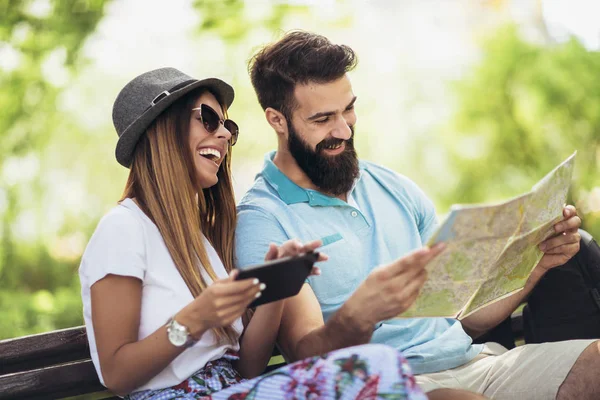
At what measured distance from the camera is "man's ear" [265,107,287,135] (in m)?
3.42

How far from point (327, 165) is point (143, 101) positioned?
761 millimetres

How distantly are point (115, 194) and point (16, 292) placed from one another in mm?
864

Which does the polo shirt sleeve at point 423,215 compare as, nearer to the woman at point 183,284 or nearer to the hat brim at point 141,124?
the woman at point 183,284

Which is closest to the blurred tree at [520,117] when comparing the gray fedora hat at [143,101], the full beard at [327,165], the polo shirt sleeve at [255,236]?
the full beard at [327,165]

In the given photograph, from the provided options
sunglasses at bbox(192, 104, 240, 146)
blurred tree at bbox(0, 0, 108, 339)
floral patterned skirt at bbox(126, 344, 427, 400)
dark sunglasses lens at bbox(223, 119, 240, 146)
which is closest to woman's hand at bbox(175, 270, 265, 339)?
floral patterned skirt at bbox(126, 344, 427, 400)

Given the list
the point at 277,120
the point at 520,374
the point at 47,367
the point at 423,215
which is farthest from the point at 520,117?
the point at 47,367

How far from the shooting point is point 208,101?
301 centimetres

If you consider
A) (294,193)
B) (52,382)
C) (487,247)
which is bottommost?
(52,382)

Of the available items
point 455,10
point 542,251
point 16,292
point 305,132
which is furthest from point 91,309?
point 455,10

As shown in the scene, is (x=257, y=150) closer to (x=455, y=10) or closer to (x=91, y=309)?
(x=455, y=10)

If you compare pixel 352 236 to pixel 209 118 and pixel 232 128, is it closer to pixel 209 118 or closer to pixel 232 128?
pixel 232 128

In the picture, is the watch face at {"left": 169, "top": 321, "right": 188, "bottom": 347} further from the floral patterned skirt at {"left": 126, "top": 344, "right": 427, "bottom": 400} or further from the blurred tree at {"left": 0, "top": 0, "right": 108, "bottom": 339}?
the blurred tree at {"left": 0, "top": 0, "right": 108, "bottom": 339}

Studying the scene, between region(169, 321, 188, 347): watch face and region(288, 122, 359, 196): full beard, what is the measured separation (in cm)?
104

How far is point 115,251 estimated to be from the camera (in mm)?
2607
